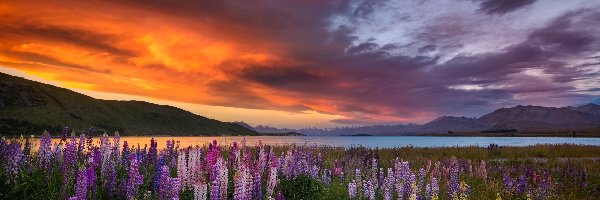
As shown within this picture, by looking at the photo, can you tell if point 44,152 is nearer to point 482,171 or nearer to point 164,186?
point 164,186

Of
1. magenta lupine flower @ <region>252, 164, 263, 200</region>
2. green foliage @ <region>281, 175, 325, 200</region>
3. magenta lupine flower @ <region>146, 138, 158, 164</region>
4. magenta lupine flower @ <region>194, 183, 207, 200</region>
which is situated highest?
magenta lupine flower @ <region>146, 138, 158, 164</region>

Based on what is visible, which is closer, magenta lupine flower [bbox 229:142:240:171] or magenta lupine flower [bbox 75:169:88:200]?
magenta lupine flower [bbox 75:169:88:200]

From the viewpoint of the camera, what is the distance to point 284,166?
12461 mm

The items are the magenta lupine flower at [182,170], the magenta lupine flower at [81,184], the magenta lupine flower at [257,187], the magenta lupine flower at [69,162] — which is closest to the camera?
the magenta lupine flower at [81,184]

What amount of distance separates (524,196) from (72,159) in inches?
595

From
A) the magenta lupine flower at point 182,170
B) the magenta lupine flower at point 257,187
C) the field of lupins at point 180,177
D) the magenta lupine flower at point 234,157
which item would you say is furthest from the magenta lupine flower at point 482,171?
the magenta lupine flower at point 182,170

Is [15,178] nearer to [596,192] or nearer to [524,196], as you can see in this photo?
[524,196]

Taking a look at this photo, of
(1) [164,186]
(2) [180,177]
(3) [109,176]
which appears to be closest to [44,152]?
(3) [109,176]

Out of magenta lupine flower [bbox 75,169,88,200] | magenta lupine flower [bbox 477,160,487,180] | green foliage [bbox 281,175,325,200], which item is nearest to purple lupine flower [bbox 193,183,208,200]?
magenta lupine flower [bbox 75,169,88,200]

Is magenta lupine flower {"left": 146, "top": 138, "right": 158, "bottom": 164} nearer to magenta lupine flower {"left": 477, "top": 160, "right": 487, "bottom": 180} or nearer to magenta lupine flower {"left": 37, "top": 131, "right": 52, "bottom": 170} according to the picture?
magenta lupine flower {"left": 37, "top": 131, "right": 52, "bottom": 170}

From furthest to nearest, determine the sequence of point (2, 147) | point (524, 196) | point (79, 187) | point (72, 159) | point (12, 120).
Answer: point (12, 120) < point (524, 196) < point (2, 147) < point (72, 159) < point (79, 187)

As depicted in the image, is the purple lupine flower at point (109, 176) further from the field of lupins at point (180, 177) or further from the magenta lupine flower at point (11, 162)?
the magenta lupine flower at point (11, 162)

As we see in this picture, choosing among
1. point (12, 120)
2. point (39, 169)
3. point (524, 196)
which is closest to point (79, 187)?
point (39, 169)

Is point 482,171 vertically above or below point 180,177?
below
